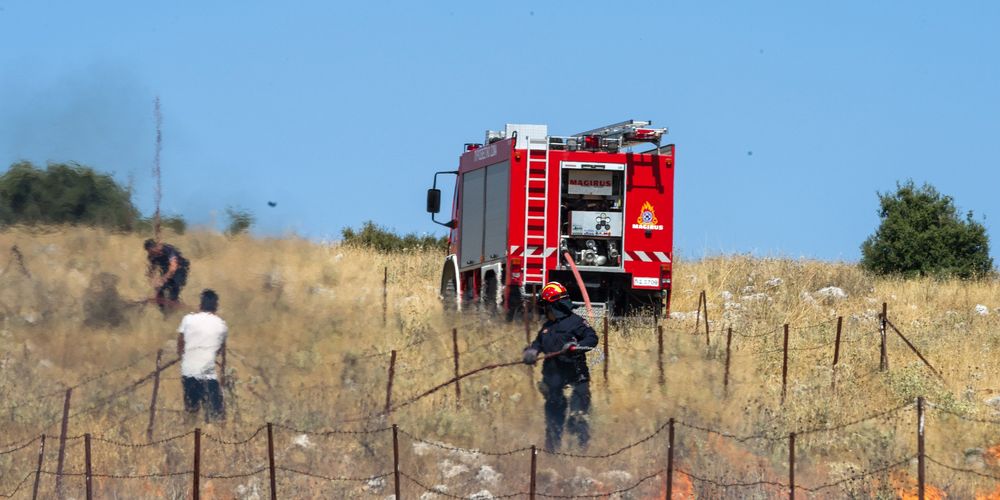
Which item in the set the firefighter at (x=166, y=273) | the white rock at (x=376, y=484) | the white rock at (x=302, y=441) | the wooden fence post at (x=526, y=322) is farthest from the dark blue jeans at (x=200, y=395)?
the wooden fence post at (x=526, y=322)

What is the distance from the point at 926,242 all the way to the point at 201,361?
25.4 meters

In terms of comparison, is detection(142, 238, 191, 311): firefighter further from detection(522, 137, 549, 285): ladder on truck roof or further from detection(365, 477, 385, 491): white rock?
detection(365, 477, 385, 491): white rock

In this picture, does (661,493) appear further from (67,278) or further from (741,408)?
(67,278)

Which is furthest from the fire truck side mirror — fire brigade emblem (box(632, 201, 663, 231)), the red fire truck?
fire brigade emblem (box(632, 201, 663, 231))

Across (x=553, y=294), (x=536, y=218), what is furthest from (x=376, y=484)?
(x=536, y=218)

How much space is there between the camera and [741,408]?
16.6m

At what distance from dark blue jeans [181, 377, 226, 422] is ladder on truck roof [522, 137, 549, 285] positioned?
6185 mm

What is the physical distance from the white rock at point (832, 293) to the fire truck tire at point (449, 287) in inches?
296

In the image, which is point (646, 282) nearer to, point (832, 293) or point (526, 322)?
point (526, 322)

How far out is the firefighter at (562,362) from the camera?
14.4 m

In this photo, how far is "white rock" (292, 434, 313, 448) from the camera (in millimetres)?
14305

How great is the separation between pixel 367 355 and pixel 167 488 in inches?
213

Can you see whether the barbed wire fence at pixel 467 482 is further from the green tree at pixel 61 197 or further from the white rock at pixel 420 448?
the green tree at pixel 61 197

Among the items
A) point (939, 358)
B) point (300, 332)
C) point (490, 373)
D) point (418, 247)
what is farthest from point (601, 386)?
point (418, 247)
